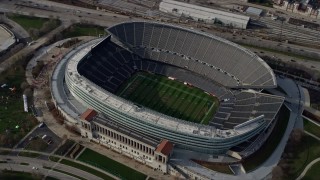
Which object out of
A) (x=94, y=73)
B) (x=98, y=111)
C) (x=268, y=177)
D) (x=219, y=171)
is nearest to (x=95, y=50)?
(x=94, y=73)

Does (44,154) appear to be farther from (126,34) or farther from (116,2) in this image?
(116,2)

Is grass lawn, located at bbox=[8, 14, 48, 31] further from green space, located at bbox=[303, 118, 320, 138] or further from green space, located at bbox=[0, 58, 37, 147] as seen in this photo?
green space, located at bbox=[303, 118, 320, 138]

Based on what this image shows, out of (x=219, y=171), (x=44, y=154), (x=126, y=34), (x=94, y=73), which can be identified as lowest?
(x=44, y=154)

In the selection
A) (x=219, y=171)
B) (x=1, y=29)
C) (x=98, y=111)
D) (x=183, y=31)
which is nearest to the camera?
(x=219, y=171)

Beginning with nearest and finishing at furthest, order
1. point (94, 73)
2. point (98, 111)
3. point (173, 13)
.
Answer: point (98, 111) < point (94, 73) < point (173, 13)

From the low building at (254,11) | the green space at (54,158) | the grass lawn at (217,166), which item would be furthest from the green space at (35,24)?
the grass lawn at (217,166)

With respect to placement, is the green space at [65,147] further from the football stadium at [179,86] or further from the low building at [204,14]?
the low building at [204,14]

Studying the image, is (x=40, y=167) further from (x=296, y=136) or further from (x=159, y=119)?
(x=296, y=136)
